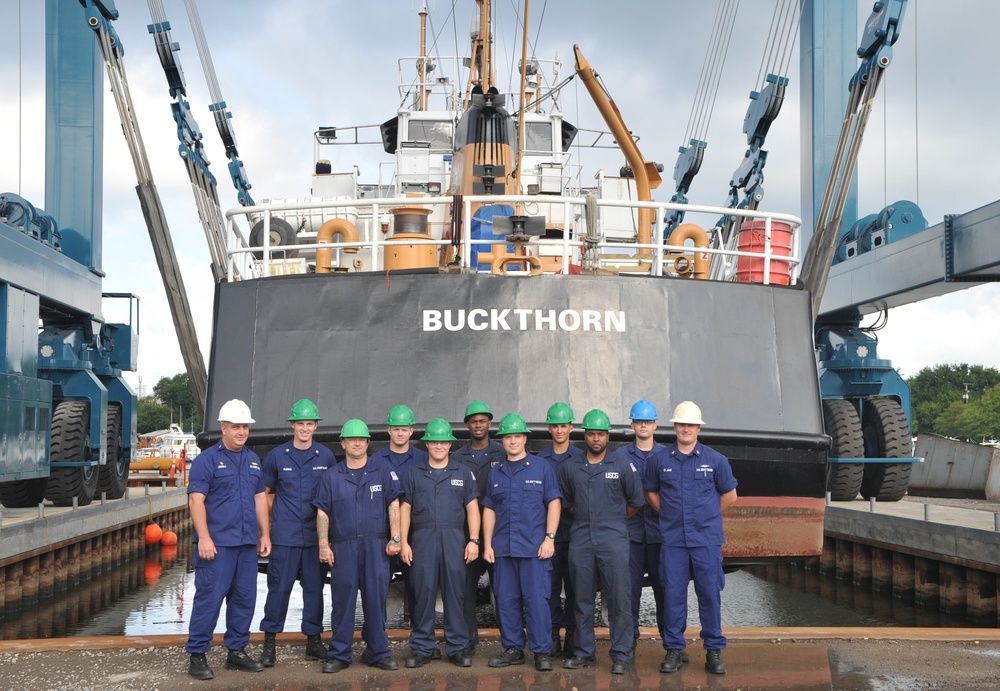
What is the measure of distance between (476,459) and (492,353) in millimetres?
1221

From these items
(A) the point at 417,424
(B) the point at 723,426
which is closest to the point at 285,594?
(A) the point at 417,424

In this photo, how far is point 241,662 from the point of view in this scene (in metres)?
6.62

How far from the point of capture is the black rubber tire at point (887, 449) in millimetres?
19219

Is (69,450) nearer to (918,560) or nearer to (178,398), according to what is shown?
(918,560)

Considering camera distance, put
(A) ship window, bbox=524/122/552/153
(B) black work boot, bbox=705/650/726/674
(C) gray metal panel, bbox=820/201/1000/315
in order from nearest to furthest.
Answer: (B) black work boot, bbox=705/650/726/674 < (C) gray metal panel, bbox=820/201/1000/315 < (A) ship window, bbox=524/122/552/153

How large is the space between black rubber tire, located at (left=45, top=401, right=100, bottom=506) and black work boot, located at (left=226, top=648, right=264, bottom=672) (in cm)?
1255

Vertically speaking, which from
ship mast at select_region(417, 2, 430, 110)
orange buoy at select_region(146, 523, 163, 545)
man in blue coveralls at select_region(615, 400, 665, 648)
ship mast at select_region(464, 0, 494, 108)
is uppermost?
ship mast at select_region(417, 2, 430, 110)

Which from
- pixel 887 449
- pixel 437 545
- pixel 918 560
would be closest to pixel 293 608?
pixel 918 560

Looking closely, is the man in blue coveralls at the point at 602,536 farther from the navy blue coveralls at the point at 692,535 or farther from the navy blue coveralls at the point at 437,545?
the navy blue coveralls at the point at 437,545

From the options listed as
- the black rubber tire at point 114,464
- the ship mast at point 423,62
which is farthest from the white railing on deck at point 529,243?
the black rubber tire at point 114,464

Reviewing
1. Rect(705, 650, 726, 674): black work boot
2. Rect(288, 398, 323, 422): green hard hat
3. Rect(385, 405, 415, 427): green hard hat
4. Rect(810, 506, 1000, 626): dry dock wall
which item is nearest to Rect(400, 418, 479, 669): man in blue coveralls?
Rect(385, 405, 415, 427): green hard hat

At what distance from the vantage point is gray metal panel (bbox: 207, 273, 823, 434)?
8109 mm

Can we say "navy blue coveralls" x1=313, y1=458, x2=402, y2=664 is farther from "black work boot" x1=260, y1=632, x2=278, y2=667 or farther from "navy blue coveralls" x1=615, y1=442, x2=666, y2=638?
"navy blue coveralls" x1=615, y1=442, x2=666, y2=638

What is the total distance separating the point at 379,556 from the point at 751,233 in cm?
472
